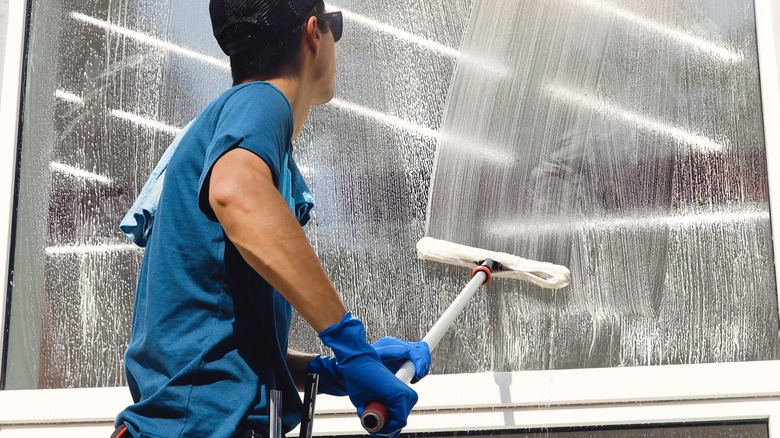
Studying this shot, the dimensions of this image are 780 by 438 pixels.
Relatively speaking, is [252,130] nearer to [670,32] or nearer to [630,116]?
[630,116]

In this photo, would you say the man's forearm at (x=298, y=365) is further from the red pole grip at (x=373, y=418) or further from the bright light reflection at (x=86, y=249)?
the bright light reflection at (x=86, y=249)

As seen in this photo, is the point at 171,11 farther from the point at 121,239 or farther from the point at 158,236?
the point at 158,236

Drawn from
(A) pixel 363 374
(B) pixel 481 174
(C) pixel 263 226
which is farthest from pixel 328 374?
(B) pixel 481 174

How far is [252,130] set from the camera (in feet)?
3.43

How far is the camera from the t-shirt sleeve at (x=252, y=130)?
3.39 ft

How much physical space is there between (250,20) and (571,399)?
38.6 inches

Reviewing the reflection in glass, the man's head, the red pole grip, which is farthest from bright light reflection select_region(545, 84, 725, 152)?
the red pole grip

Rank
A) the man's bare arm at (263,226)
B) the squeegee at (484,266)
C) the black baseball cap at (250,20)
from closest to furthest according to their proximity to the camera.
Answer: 1. the man's bare arm at (263,226)
2. the black baseball cap at (250,20)
3. the squeegee at (484,266)

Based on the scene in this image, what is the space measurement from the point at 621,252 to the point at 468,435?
0.50 metres

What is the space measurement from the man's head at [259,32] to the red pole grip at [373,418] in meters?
0.52

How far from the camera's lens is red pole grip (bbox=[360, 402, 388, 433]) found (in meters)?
1.09

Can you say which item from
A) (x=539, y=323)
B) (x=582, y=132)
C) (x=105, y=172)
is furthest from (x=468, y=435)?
(x=105, y=172)

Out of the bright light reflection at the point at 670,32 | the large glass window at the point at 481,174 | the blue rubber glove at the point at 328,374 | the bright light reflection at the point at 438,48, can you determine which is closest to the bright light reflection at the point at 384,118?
the large glass window at the point at 481,174

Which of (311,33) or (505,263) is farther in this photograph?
(505,263)
